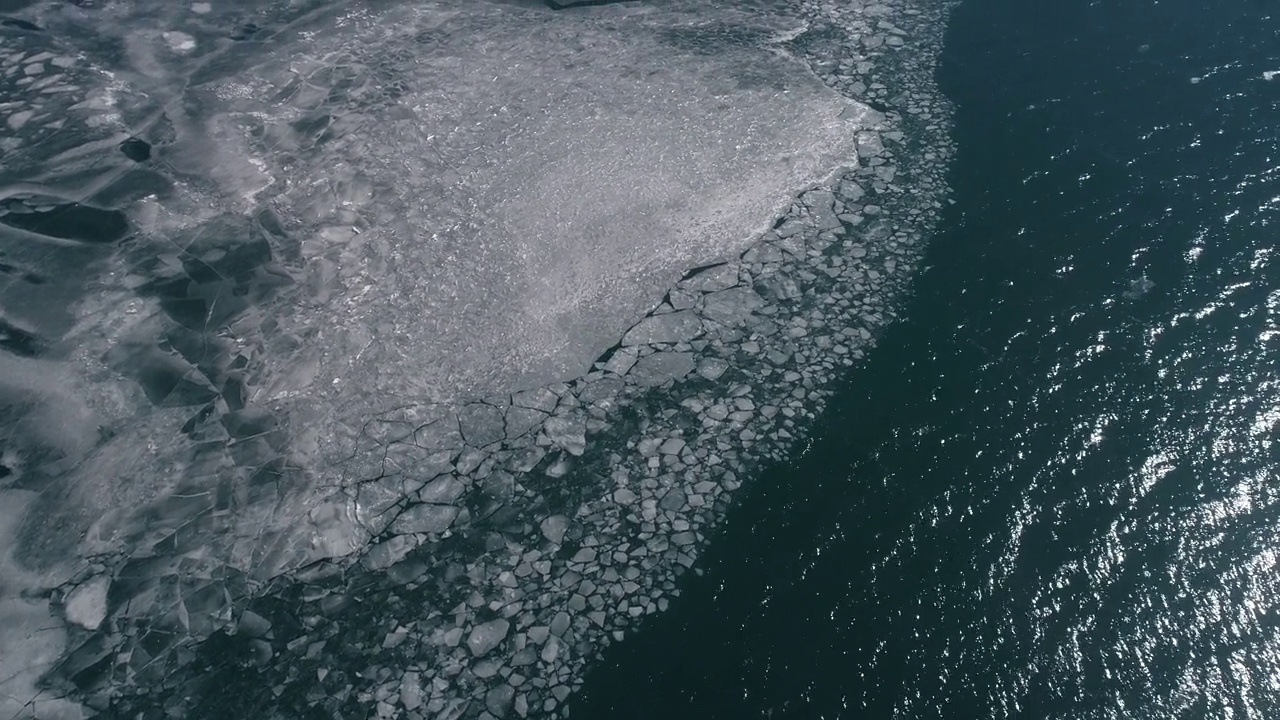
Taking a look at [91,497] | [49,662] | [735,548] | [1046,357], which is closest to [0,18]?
[91,497]

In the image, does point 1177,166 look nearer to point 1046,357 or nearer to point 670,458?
point 1046,357

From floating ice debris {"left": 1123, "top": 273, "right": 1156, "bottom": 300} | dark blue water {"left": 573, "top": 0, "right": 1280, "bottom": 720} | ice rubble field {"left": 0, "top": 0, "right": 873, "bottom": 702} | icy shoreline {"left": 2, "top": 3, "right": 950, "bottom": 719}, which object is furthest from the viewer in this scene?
floating ice debris {"left": 1123, "top": 273, "right": 1156, "bottom": 300}

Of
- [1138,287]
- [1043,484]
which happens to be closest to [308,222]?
[1043,484]

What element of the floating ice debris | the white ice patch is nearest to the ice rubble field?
the white ice patch

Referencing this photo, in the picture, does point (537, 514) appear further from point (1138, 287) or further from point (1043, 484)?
point (1138, 287)

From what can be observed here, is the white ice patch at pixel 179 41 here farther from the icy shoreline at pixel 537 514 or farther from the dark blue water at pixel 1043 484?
the dark blue water at pixel 1043 484

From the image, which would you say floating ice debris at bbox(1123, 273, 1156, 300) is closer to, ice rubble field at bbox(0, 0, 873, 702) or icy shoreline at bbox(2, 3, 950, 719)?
icy shoreline at bbox(2, 3, 950, 719)

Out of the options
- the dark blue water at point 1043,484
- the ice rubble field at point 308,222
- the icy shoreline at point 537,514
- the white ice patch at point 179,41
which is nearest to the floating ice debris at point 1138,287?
the dark blue water at point 1043,484

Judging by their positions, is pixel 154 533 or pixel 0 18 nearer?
pixel 154 533
